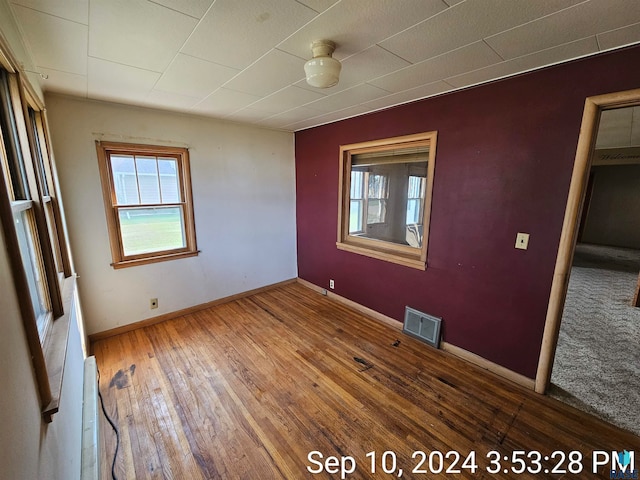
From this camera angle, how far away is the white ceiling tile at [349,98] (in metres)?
2.26

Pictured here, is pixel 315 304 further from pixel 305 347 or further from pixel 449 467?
pixel 449 467

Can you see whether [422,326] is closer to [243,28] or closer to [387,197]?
[387,197]

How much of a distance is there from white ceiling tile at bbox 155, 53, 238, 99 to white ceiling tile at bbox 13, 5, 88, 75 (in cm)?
46

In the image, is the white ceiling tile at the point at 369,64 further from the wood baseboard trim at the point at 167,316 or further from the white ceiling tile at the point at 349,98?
the wood baseboard trim at the point at 167,316

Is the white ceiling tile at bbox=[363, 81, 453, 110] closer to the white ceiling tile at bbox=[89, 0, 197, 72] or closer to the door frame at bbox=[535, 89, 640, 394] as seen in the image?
the door frame at bbox=[535, 89, 640, 394]

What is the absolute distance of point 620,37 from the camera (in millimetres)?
1447

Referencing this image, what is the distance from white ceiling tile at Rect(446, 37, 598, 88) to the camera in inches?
60.9

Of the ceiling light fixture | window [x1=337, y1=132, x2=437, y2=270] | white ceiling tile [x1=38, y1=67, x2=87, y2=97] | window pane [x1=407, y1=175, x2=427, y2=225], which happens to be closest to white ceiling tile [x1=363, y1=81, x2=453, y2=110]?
window [x1=337, y1=132, x2=437, y2=270]

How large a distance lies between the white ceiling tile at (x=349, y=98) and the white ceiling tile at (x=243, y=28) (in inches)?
35.8

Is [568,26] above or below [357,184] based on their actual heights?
above

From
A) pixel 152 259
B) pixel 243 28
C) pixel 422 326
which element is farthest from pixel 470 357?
pixel 152 259

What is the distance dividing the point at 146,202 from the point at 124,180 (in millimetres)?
287

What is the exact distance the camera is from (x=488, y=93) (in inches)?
83.0

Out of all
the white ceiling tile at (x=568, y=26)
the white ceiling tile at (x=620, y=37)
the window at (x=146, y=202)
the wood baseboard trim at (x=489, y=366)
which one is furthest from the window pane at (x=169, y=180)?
the white ceiling tile at (x=620, y=37)
